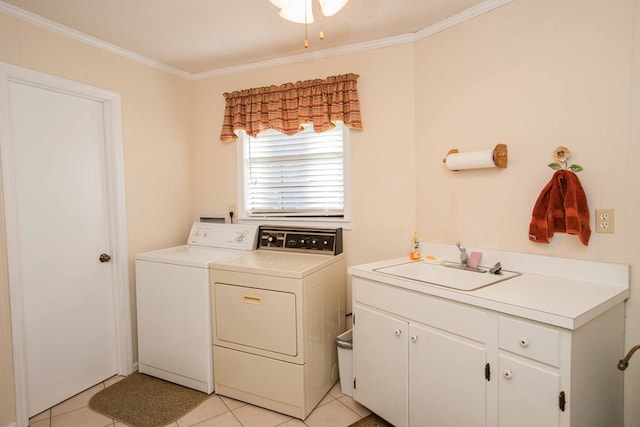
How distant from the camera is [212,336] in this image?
2.38m

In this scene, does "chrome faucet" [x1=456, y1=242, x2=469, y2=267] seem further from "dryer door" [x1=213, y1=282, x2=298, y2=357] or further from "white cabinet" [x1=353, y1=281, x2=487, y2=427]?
"dryer door" [x1=213, y1=282, x2=298, y2=357]

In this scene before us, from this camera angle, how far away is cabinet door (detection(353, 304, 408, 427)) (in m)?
1.87

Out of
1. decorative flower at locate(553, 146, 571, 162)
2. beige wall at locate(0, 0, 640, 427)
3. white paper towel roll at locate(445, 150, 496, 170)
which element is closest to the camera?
beige wall at locate(0, 0, 640, 427)

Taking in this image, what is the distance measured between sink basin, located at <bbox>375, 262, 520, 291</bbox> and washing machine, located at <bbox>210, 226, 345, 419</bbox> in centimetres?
50

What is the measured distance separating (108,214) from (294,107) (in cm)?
164

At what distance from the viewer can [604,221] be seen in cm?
168

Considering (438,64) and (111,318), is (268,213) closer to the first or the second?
(111,318)

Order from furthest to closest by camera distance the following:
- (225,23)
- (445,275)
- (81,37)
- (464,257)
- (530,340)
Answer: (81,37) → (225,23) → (464,257) → (445,275) → (530,340)

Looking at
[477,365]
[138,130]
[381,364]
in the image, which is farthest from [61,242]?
[477,365]

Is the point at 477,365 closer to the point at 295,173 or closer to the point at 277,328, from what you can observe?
the point at 277,328

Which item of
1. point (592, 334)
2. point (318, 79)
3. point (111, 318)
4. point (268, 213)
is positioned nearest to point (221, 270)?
point (268, 213)

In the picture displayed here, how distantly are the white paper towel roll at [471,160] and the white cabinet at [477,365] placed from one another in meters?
0.85

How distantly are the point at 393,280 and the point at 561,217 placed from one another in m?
0.91

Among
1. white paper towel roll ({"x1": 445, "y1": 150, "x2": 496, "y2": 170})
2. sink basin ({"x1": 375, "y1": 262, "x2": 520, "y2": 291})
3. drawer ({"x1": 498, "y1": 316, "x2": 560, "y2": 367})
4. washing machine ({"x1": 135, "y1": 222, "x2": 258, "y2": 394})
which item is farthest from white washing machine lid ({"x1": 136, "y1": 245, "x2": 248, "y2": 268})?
drawer ({"x1": 498, "y1": 316, "x2": 560, "y2": 367})
